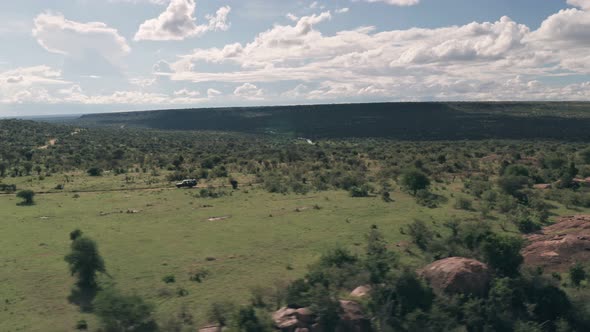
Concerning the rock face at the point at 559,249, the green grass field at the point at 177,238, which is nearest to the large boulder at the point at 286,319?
the green grass field at the point at 177,238

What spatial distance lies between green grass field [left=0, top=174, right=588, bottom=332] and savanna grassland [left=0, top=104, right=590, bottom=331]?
0.55 ft

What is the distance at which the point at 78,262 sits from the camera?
3284 cm

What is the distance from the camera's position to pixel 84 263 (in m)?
32.8

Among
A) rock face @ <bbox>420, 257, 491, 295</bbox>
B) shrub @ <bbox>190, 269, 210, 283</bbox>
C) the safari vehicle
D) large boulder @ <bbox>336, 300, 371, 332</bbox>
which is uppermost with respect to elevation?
the safari vehicle

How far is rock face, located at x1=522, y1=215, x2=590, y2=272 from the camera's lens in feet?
115

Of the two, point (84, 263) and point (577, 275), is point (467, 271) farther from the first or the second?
point (84, 263)

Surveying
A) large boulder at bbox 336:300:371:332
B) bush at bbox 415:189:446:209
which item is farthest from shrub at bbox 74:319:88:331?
bush at bbox 415:189:446:209

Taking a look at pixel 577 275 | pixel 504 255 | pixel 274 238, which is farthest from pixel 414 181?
pixel 577 275

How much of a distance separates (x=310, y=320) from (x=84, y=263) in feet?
60.3

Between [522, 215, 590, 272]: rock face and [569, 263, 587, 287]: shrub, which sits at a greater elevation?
[522, 215, 590, 272]: rock face

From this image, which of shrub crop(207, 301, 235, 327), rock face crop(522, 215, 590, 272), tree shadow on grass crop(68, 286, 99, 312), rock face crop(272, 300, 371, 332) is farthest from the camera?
rock face crop(522, 215, 590, 272)

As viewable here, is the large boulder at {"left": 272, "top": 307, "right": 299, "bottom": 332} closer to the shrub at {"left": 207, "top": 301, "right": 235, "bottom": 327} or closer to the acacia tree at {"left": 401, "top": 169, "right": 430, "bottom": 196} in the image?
the shrub at {"left": 207, "top": 301, "right": 235, "bottom": 327}

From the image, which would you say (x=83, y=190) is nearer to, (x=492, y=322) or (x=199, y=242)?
(x=199, y=242)

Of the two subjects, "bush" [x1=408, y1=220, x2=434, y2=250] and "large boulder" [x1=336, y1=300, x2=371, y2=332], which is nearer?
"large boulder" [x1=336, y1=300, x2=371, y2=332]
